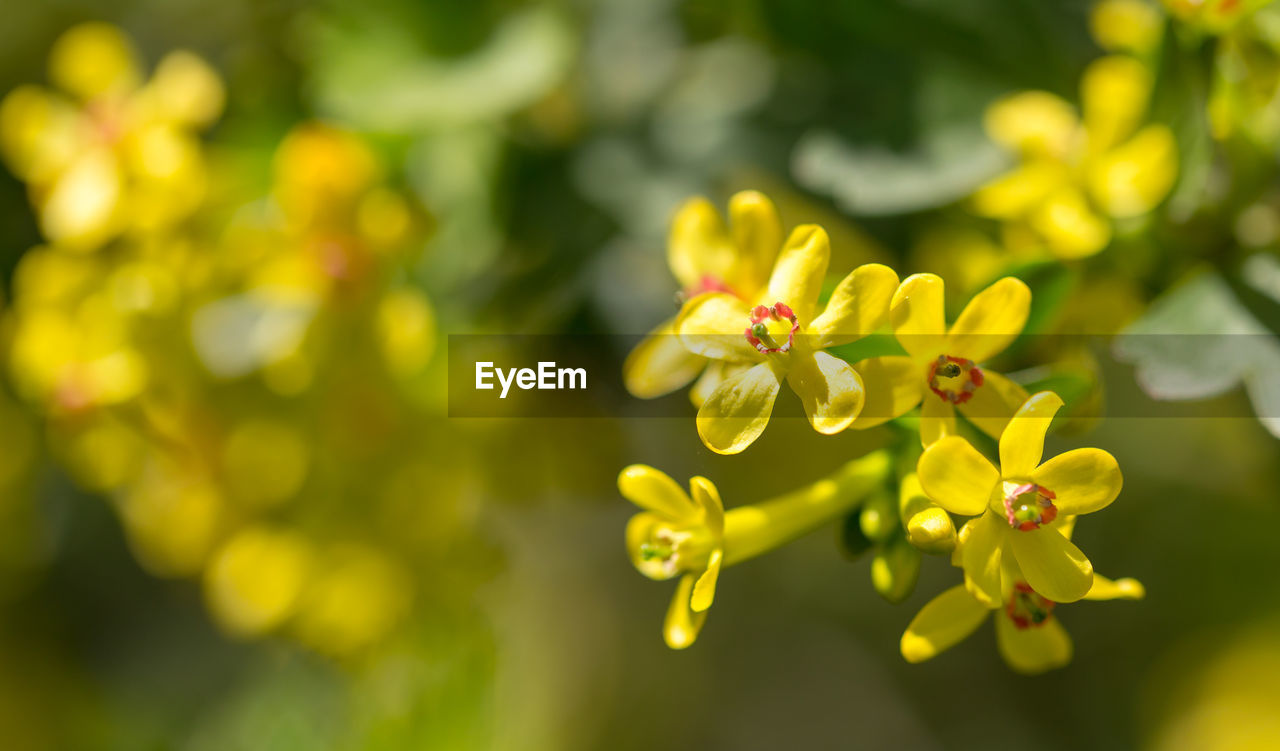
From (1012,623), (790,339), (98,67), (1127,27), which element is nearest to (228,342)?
(98,67)

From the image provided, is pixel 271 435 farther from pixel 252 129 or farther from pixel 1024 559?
pixel 1024 559

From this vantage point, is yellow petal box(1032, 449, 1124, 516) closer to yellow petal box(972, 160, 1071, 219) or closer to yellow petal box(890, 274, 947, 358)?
yellow petal box(890, 274, 947, 358)

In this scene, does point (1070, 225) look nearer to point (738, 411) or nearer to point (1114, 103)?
point (1114, 103)

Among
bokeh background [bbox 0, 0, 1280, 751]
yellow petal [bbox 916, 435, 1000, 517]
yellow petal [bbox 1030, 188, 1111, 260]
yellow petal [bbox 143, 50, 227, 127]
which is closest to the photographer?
yellow petal [bbox 916, 435, 1000, 517]

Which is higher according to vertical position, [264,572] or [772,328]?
[772,328]

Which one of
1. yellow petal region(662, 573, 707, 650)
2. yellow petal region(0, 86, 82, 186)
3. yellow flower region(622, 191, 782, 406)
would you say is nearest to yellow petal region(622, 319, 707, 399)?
yellow flower region(622, 191, 782, 406)

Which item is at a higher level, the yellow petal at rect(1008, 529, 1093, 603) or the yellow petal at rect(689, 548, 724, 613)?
the yellow petal at rect(1008, 529, 1093, 603)
